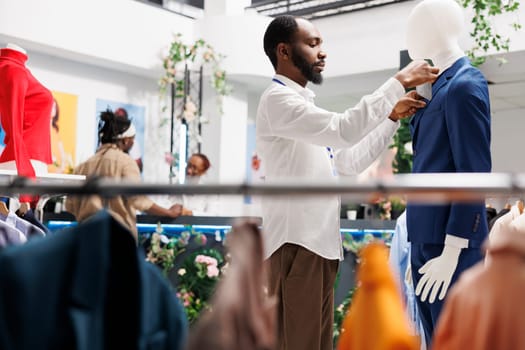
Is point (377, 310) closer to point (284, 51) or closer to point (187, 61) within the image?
point (284, 51)

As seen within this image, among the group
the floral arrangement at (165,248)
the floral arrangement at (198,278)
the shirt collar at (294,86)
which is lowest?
the floral arrangement at (198,278)

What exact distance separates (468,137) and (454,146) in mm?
49

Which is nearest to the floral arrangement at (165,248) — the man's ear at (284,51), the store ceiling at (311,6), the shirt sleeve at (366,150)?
the shirt sleeve at (366,150)

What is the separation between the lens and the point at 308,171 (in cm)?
255

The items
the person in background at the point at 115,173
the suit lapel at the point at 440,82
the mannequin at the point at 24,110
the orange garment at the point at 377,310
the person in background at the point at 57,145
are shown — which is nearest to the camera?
the orange garment at the point at 377,310

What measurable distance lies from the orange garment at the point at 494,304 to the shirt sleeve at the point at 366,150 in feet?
5.13

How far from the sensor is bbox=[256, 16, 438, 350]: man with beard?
2.31 metres

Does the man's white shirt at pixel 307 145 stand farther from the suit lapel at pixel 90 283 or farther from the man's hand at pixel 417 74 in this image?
the suit lapel at pixel 90 283

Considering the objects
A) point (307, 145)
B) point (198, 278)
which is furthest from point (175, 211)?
point (307, 145)

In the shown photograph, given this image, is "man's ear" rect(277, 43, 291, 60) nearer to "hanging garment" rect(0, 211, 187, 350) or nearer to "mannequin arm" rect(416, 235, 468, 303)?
"mannequin arm" rect(416, 235, 468, 303)

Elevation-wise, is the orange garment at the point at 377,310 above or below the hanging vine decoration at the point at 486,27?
below

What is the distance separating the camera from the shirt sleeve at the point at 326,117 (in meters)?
2.26

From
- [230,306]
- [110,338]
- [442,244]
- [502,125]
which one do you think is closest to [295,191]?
[230,306]

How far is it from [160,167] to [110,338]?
28.0ft
